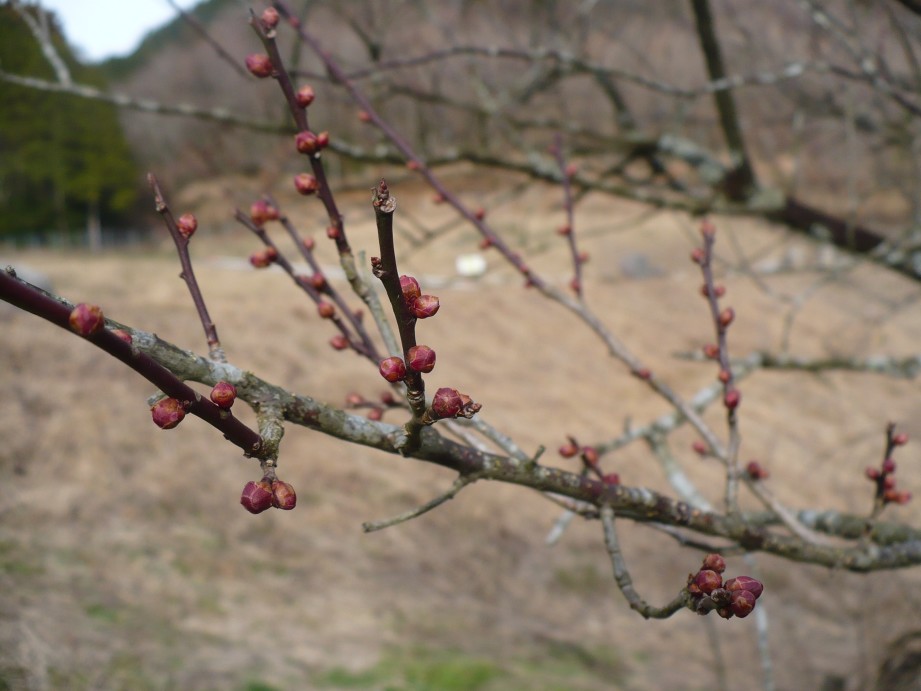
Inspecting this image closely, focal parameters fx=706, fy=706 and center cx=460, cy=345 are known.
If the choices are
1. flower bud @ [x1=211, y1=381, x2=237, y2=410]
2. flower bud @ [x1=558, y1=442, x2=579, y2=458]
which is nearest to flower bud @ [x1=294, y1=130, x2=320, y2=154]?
flower bud @ [x1=211, y1=381, x2=237, y2=410]

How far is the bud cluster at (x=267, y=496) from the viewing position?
2.38 feet

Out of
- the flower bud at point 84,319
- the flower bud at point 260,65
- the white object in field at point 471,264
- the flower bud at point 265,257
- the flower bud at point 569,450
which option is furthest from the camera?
the white object in field at point 471,264

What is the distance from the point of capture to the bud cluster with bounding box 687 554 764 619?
0.74 meters

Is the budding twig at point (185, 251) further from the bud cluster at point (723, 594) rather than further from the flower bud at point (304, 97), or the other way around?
the bud cluster at point (723, 594)

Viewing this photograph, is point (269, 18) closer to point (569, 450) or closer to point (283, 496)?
point (283, 496)

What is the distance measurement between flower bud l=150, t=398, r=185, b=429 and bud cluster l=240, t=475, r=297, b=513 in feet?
0.33

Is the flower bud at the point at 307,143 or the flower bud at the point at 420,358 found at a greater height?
the flower bud at the point at 307,143

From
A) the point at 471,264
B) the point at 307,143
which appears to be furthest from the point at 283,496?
the point at 471,264

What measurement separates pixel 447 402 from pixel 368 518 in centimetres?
870

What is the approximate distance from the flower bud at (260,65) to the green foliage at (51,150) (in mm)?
2120

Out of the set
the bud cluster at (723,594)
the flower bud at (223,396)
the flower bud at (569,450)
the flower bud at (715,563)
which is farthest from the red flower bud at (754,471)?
the flower bud at (223,396)

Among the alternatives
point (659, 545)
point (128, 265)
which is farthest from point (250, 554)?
point (128, 265)

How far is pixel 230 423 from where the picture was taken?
751 mm

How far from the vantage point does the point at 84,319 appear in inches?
23.4
